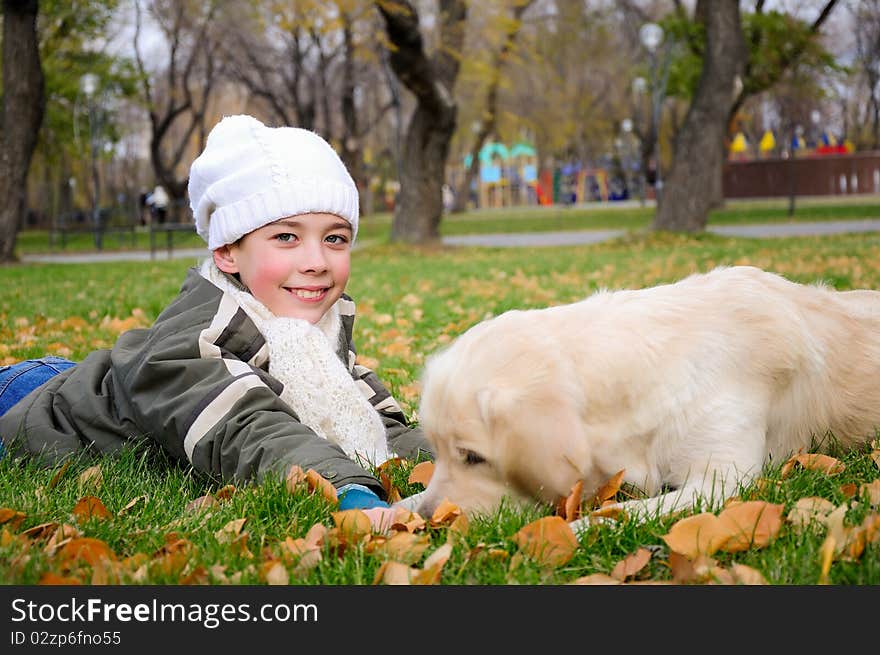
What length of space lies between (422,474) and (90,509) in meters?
1.12

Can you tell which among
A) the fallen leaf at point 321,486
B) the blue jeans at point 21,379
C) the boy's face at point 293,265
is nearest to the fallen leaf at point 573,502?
the fallen leaf at point 321,486

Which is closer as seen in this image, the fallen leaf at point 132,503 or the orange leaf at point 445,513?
the orange leaf at point 445,513

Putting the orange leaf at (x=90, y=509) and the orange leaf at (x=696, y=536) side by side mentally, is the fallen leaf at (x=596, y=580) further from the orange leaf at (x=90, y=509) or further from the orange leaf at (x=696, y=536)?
the orange leaf at (x=90, y=509)

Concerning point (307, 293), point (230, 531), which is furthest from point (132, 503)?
point (307, 293)

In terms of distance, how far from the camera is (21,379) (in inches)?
163

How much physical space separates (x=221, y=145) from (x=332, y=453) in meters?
1.42

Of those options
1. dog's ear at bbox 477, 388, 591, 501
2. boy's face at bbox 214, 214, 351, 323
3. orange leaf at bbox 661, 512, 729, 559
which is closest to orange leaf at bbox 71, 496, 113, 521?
boy's face at bbox 214, 214, 351, 323

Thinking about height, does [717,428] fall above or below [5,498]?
above

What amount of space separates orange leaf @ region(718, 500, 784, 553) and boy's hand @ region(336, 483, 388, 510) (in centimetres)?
103

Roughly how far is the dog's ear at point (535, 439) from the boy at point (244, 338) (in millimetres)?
956

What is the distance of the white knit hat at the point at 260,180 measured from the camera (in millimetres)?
3627
